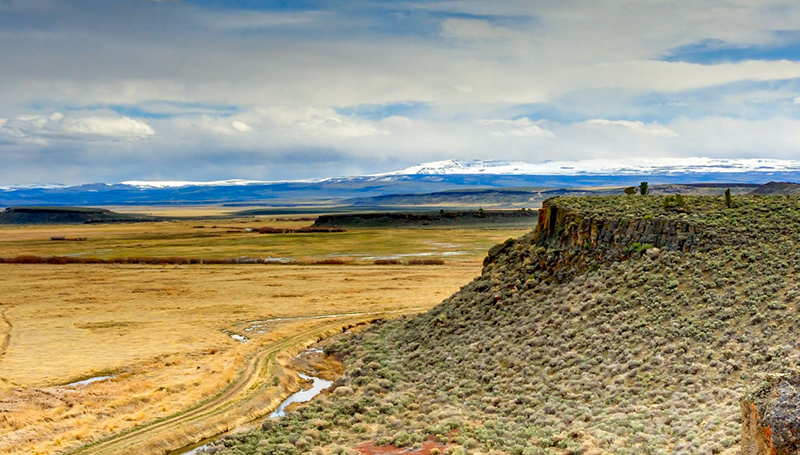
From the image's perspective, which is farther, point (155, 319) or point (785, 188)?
point (785, 188)

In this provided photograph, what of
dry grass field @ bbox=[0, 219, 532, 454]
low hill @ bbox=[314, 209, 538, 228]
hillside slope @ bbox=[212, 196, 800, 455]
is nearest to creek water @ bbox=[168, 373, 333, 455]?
hillside slope @ bbox=[212, 196, 800, 455]

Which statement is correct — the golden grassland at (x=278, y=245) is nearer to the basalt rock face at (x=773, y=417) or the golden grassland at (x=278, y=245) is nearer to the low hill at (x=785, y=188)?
the low hill at (x=785, y=188)

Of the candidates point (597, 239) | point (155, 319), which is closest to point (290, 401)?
point (597, 239)

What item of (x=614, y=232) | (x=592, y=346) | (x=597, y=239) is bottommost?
(x=592, y=346)

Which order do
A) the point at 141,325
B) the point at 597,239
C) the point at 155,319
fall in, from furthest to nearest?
the point at 155,319 < the point at 141,325 < the point at 597,239

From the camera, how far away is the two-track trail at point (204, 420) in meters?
22.0

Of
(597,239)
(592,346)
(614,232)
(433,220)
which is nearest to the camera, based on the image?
(592,346)

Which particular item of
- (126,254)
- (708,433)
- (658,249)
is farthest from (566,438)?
(126,254)

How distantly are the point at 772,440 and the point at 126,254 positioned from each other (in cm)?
9943

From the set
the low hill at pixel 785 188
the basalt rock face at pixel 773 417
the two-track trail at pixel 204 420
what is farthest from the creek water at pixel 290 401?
the low hill at pixel 785 188

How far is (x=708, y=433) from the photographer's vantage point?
1612 centimetres

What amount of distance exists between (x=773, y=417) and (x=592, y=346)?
46.3 feet

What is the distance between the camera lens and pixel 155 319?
46281 millimetres

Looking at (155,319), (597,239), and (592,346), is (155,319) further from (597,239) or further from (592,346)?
(592,346)
